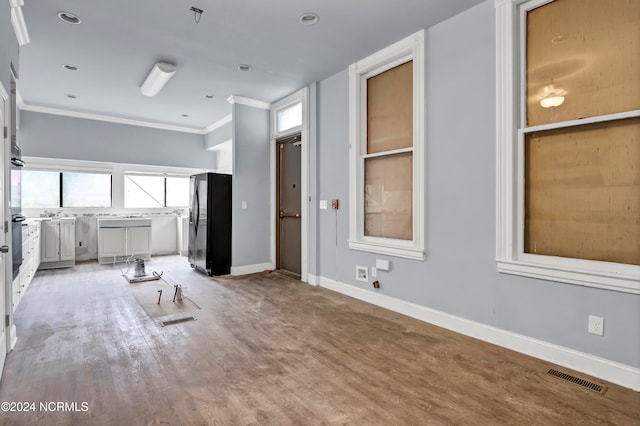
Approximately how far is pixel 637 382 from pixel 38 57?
6423 millimetres

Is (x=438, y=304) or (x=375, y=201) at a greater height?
(x=375, y=201)

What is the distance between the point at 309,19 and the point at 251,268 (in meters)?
3.80

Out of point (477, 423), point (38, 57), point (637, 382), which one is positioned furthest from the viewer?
point (38, 57)

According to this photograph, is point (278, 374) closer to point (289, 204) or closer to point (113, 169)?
point (289, 204)

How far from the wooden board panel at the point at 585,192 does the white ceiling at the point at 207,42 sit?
149 cm

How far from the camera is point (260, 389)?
214 cm

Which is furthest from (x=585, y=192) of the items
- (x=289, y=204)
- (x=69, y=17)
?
(x=69, y=17)

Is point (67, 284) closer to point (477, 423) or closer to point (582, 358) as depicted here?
point (477, 423)

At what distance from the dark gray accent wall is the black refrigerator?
7.69 feet

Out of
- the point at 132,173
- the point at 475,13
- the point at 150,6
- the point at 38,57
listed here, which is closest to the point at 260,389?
the point at 150,6

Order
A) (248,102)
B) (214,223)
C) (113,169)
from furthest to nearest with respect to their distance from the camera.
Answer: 1. (113,169)
2. (248,102)
3. (214,223)

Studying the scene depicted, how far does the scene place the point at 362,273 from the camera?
13.4 ft

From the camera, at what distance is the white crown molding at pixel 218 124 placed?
681 cm

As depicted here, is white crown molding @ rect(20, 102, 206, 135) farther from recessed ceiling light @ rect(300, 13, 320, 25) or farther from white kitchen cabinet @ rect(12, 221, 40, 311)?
recessed ceiling light @ rect(300, 13, 320, 25)
